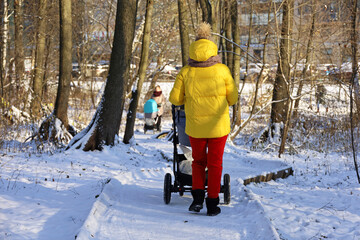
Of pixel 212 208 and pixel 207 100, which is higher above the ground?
pixel 207 100

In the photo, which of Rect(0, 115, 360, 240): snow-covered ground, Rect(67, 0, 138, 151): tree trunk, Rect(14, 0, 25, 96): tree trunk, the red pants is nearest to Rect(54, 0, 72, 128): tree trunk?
Rect(67, 0, 138, 151): tree trunk

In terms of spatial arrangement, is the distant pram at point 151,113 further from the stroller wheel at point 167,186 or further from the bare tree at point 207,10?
the stroller wheel at point 167,186

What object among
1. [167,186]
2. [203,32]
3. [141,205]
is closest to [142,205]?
[141,205]

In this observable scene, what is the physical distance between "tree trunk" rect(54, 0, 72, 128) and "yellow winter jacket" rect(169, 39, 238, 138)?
25.5 feet

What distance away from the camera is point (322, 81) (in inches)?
469

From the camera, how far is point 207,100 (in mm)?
5562

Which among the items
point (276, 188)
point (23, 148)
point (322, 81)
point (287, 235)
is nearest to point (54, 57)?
point (23, 148)

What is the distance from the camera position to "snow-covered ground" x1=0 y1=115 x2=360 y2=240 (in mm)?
4867

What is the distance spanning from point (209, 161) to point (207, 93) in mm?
864

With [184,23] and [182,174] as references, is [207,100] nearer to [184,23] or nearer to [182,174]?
[182,174]

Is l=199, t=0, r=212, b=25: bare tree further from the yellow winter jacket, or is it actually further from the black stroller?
the yellow winter jacket

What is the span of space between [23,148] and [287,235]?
8393 mm

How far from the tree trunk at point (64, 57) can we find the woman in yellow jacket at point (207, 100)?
7662 millimetres

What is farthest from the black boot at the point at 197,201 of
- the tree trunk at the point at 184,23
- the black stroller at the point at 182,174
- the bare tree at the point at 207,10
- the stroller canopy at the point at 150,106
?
the stroller canopy at the point at 150,106
